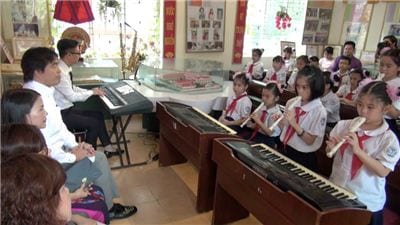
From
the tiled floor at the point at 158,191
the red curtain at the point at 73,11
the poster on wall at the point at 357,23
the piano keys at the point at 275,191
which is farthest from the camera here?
the poster on wall at the point at 357,23

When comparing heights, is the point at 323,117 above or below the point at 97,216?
above

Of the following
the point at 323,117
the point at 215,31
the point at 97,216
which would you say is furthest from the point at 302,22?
the point at 97,216

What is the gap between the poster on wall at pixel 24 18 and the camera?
3.83 meters

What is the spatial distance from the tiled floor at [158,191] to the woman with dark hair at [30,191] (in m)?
1.49

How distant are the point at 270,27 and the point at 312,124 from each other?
442 cm

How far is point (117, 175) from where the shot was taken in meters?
2.90

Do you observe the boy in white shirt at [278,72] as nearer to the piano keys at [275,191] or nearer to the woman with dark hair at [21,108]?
the piano keys at [275,191]

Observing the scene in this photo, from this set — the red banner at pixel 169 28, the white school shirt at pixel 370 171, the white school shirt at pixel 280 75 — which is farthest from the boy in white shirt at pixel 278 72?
the white school shirt at pixel 370 171

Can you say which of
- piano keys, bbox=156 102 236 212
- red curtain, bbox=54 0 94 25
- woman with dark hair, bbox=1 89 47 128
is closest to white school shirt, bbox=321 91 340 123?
piano keys, bbox=156 102 236 212

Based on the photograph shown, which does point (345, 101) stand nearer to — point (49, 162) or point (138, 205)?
point (138, 205)

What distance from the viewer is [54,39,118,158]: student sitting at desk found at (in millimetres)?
2633

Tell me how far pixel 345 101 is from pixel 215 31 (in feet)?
8.61

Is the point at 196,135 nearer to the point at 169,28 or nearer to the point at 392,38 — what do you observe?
the point at 169,28

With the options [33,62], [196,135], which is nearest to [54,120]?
[33,62]
